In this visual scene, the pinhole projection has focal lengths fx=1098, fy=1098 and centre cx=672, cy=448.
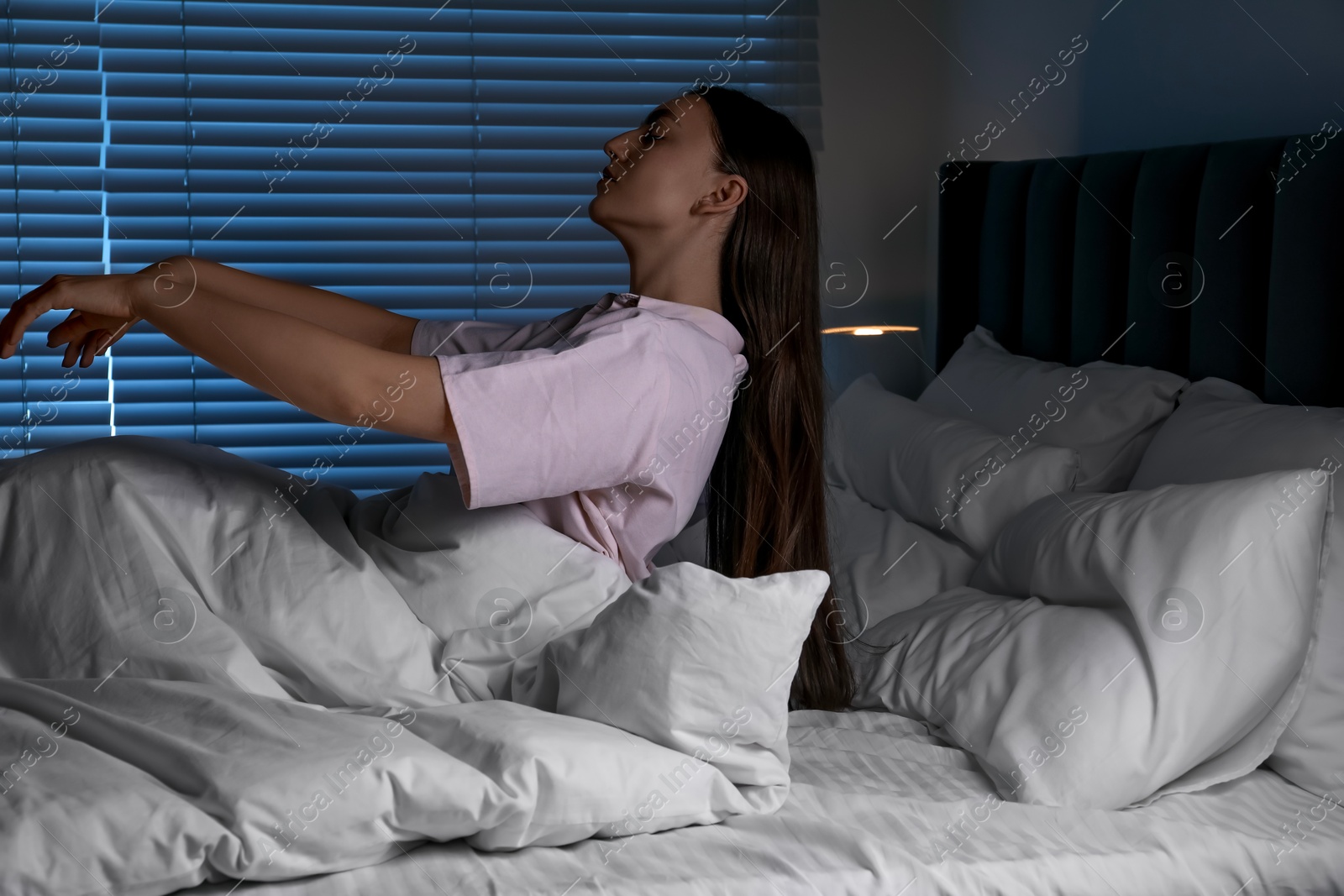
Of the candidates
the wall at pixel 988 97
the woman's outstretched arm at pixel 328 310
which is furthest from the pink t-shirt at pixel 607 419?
the wall at pixel 988 97

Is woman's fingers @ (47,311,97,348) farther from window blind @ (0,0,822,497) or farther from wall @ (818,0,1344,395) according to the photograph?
wall @ (818,0,1344,395)

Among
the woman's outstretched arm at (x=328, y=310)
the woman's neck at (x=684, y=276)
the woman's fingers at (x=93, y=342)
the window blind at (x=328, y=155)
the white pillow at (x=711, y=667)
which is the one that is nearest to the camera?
the white pillow at (x=711, y=667)

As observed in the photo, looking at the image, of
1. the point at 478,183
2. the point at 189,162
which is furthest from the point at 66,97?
Result: the point at 478,183

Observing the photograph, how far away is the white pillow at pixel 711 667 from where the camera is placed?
88 cm

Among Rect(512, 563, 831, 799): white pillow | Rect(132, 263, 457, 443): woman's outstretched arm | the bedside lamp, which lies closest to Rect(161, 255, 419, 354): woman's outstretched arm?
Rect(132, 263, 457, 443): woman's outstretched arm

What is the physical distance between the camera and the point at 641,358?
106 centimetres

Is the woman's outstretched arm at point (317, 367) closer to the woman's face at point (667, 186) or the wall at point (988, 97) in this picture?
the woman's face at point (667, 186)

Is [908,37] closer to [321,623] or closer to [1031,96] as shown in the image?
[1031,96]

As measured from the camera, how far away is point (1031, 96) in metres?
2.07

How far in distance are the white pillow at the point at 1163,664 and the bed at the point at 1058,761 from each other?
0.5 inches

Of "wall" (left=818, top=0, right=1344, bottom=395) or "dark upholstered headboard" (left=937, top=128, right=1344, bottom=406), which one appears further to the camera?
"wall" (left=818, top=0, right=1344, bottom=395)

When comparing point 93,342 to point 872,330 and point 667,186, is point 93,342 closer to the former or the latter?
point 667,186

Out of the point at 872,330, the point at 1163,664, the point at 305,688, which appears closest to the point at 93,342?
the point at 305,688

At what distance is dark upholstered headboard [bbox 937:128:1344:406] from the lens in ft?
4.17
